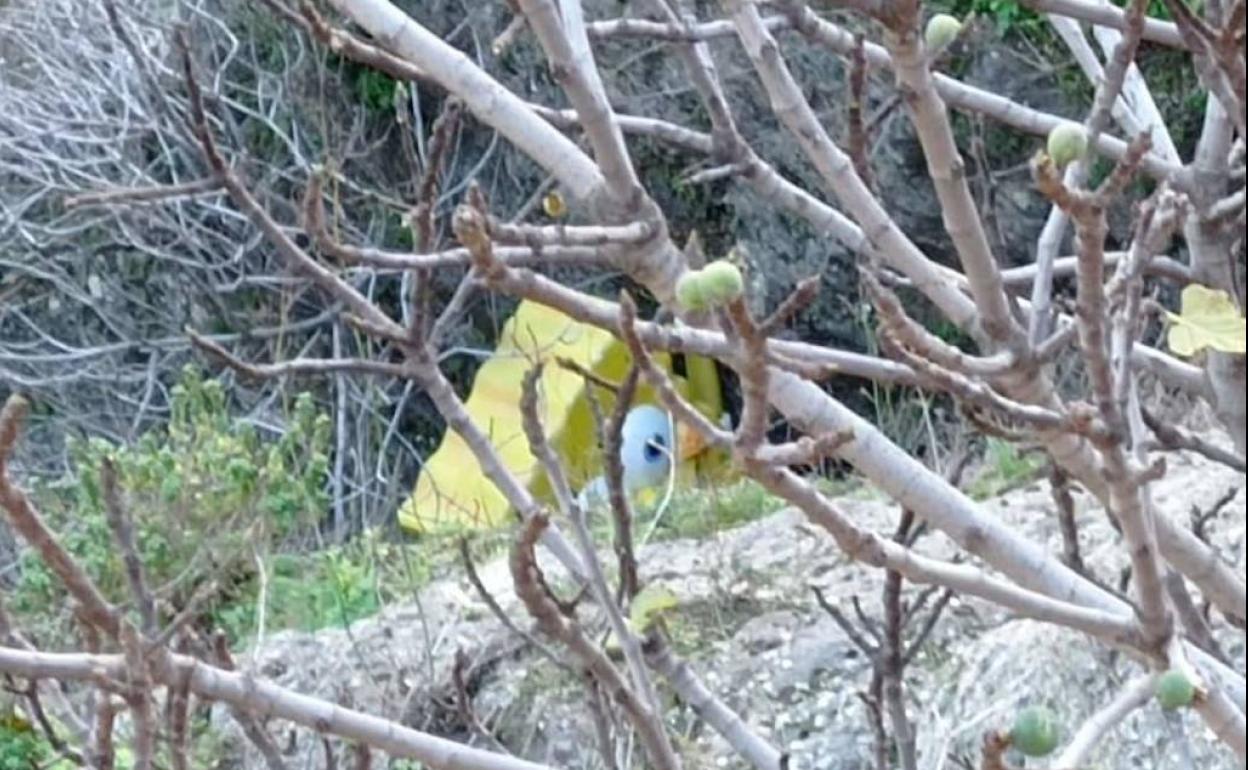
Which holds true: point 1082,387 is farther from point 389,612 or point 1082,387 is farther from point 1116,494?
point 1116,494

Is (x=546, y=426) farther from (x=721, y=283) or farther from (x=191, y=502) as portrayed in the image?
(x=721, y=283)

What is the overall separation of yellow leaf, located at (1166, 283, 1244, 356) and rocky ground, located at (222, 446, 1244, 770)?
1949mm

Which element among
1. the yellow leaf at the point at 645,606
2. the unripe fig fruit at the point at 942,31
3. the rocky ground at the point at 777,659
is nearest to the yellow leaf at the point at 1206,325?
the unripe fig fruit at the point at 942,31

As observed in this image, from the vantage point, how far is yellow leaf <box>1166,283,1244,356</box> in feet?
2.50

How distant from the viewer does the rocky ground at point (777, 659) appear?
2963 millimetres

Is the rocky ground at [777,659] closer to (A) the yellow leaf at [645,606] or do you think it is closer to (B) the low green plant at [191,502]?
(B) the low green plant at [191,502]

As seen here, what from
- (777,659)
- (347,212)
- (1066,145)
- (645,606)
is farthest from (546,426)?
(1066,145)

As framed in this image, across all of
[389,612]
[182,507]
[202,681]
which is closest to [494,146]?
[182,507]

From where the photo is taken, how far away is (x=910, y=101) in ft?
3.40

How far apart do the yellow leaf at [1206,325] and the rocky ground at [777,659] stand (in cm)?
195

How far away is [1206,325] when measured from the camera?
0.77 meters

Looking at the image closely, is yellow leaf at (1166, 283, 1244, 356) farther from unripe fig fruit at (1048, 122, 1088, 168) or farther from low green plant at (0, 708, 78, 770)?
low green plant at (0, 708, 78, 770)

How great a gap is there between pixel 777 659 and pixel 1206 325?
9.06 feet

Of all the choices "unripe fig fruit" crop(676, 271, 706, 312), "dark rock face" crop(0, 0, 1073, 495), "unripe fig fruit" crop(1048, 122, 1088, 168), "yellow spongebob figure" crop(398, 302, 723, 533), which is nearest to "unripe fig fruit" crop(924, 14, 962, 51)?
"unripe fig fruit" crop(1048, 122, 1088, 168)
